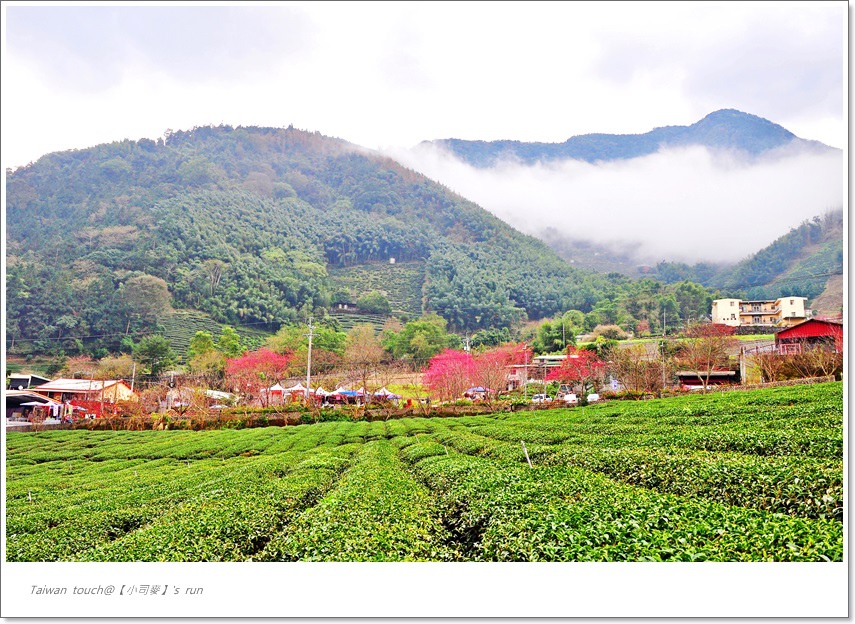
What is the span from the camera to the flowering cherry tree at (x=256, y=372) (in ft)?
85.0

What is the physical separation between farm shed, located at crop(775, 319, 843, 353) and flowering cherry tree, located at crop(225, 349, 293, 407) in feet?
71.9

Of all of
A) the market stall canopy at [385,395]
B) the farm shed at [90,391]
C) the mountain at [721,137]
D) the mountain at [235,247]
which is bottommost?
the market stall canopy at [385,395]

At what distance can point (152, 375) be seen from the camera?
25625 mm

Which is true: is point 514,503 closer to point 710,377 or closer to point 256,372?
point 710,377

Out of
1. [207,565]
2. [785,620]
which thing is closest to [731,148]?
[785,620]

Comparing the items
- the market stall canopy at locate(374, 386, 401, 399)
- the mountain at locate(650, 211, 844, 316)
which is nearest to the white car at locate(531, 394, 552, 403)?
the market stall canopy at locate(374, 386, 401, 399)

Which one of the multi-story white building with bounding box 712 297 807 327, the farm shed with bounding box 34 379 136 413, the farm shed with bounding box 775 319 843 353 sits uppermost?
the multi-story white building with bounding box 712 297 807 327

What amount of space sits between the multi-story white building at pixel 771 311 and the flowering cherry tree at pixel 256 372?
831 inches

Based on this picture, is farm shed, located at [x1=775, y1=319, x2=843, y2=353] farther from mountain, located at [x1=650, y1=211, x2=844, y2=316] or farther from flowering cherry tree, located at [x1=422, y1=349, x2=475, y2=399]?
flowering cherry tree, located at [x1=422, y1=349, x2=475, y2=399]

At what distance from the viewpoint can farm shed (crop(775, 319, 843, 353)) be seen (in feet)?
20.4

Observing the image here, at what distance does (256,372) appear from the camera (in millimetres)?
26359

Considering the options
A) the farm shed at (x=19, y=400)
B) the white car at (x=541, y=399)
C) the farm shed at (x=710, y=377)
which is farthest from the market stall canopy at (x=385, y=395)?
the farm shed at (x=19, y=400)

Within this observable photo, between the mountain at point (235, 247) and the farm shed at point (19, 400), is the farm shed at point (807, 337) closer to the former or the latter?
the farm shed at point (19, 400)

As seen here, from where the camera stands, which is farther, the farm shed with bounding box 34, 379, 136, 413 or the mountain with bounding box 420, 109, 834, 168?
the farm shed with bounding box 34, 379, 136, 413
